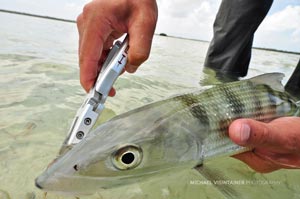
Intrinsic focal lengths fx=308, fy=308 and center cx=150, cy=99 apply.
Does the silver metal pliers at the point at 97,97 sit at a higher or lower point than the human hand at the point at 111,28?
lower

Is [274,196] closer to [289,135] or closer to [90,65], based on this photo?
[289,135]

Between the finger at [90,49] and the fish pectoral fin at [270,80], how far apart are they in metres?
1.00

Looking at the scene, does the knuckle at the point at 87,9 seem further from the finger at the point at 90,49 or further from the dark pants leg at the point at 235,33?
the dark pants leg at the point at 235,33

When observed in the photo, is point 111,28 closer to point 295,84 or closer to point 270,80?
point 270,80

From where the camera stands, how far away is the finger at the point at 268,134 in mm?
1521

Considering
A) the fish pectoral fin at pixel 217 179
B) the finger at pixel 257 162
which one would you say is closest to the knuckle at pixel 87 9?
the fish pectoral fin at pixel 217 179

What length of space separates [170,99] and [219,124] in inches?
11.7

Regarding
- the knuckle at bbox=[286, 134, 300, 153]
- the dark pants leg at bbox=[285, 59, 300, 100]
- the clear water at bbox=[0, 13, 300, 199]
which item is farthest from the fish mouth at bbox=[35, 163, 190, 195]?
the dark pants leg at bbox=[285, 59, 300, 100]

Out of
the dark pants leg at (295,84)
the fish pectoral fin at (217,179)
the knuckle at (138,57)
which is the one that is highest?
the knuckle at (138,57)

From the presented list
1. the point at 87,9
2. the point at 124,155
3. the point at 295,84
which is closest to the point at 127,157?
the point at 124,155

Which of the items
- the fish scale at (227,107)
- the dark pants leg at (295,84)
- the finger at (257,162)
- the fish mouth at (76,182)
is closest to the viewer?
the fish mouth at (76,182)

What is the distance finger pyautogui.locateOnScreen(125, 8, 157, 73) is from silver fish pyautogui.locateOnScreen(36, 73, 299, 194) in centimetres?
39

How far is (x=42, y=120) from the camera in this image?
9.51 ft

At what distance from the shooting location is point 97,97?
1834mm
